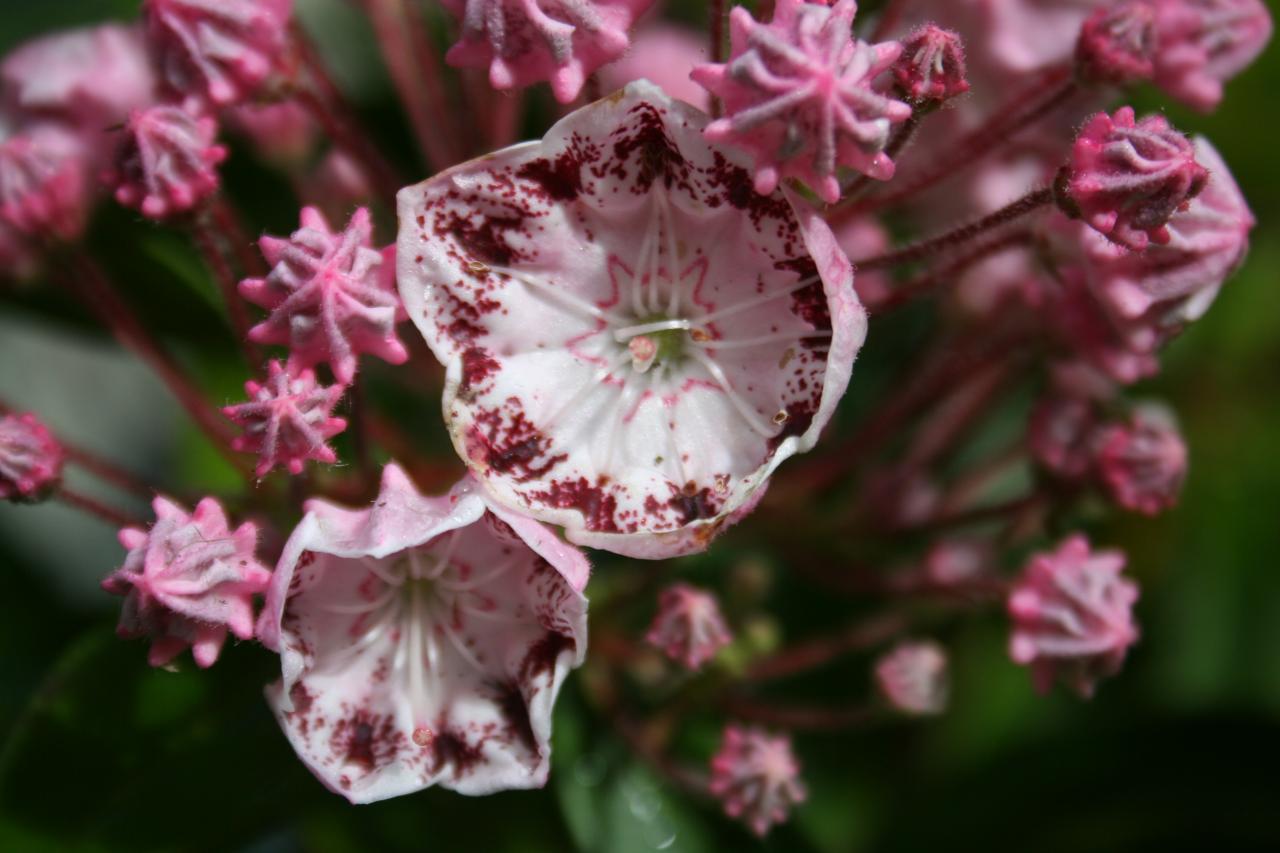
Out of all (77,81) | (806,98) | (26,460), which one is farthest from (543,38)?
(77,81)

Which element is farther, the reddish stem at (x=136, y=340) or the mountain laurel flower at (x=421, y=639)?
the reddish stem at (x=136, y=340)

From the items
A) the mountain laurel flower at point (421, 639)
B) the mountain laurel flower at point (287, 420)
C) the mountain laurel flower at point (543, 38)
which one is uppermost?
the mountain laurel flower at point (543, 38)

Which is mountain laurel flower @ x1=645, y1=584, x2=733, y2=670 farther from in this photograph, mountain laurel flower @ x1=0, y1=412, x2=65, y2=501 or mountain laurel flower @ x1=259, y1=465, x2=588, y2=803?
mountain laurel flower @ x1=0, y1=412, x2=65, y2=501

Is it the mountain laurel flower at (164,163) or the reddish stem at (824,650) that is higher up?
the mountain laurel flower at (164,163)

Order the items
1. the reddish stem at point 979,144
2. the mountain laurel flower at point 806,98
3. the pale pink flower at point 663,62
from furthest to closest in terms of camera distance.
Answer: the pale pink flower at point 663,62 → the reddish stem at point 979,144 → the mountain laurel flower at point 806,98

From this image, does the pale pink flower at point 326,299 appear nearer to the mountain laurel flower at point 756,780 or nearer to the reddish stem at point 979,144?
the reddish stem at point 979,144

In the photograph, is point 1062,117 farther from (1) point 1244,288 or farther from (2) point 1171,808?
(2) point 1171,808

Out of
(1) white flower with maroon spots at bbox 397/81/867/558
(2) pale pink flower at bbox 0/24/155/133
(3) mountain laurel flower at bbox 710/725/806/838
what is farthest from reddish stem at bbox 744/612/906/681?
(2) pale pink flower at bbox 0/24/155/133

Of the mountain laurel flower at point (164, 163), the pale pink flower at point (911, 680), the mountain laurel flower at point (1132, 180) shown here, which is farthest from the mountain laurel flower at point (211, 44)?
the pale pink flower at point (911, 680)
